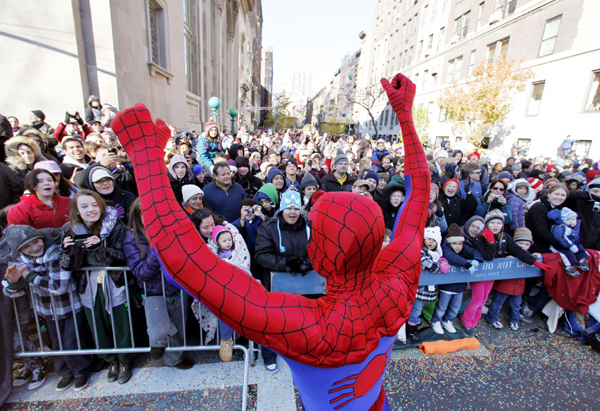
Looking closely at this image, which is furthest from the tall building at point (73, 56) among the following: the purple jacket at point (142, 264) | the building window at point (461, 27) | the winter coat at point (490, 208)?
the building window at point (461, 27)

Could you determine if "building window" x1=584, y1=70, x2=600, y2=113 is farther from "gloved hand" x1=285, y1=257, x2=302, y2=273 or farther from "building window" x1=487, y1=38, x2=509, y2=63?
"gloved hand" x1=285, y1=257, x2=302, y2=273

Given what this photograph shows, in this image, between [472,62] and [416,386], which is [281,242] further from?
[472,62]

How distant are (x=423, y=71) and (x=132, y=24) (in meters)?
28.7

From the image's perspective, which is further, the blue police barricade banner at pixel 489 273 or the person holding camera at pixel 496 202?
the person holding camera at pixel 496 202

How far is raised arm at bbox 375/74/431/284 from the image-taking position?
1.16m

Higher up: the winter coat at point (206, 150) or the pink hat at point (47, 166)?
the winter coat at point (206, 150)

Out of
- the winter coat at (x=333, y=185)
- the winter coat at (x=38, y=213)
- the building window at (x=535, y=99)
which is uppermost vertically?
the building window at (x=535, y=99)

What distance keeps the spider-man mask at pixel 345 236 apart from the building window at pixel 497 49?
80.3 feet

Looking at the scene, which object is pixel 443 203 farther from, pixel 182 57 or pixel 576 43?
pixel 576 43

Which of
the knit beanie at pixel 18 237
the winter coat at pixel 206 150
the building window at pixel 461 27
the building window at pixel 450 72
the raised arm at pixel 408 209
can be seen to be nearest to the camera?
the raised arm at pixel 408 209

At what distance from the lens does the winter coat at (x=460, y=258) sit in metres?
3.57

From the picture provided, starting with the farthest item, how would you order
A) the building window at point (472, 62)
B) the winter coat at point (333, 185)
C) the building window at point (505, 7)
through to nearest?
1. the building window at point (472, 62)
2. the building window at point (505, 7)
3. the winter coat at point (333, 185)

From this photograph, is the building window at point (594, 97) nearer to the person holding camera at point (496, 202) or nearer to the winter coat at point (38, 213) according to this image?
the person holding camera at point (496, 202)

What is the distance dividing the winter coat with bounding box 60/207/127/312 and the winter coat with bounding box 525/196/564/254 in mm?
5311
